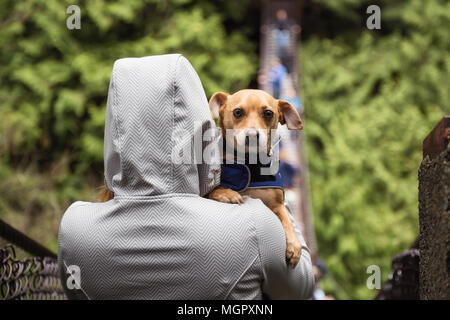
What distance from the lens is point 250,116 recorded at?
51.9 inches

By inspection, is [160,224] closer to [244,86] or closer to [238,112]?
[238,112]

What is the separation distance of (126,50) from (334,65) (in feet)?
8.91

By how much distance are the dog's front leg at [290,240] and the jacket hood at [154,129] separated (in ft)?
0.84

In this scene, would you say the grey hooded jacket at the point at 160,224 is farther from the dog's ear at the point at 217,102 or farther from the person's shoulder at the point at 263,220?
the dog's ear at the point at 217,102

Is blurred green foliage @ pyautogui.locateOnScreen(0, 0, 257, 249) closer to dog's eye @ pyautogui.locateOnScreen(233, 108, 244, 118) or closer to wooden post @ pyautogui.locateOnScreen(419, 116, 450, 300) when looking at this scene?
dog's eye @ pyautogui.locateOnScreen(233, 108, 244, 118)

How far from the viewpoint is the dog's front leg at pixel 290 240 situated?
1068 millimetres

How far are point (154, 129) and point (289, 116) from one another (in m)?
0.57

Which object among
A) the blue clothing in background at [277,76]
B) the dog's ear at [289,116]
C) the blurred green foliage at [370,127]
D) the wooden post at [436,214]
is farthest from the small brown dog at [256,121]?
the blurred green foliage at [370,127]

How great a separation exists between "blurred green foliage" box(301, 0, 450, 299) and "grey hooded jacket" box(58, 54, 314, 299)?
415 cm

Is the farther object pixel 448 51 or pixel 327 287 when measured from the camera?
pixel 448 51

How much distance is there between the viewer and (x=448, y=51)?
6047 millimetres

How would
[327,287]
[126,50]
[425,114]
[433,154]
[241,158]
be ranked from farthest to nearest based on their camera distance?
[425,114] → [126,50] → [327,287] → [241,158] → [433,154]

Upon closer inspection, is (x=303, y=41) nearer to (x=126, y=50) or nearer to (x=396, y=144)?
(x=396, y=144)
